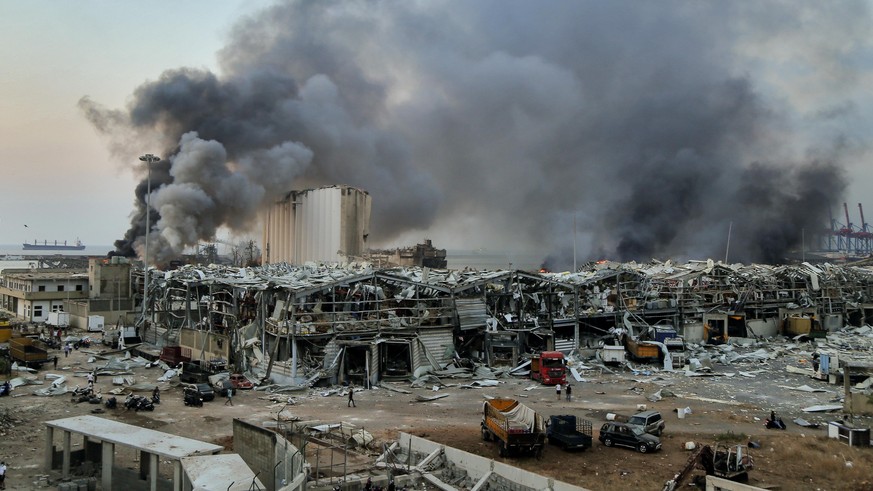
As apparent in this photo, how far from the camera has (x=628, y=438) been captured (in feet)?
53.8

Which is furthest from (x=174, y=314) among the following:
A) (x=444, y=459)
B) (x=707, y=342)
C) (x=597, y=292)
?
(x=707, y=342)

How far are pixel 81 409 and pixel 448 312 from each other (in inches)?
583

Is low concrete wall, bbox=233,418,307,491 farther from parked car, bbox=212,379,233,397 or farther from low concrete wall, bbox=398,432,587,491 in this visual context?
parked car, bbox=212,379,233,397

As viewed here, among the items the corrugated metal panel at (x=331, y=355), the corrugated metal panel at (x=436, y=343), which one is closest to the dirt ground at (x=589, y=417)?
the corrugated metal panel at (x=331, y=355)

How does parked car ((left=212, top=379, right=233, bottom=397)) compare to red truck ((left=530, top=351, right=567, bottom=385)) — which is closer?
parked car ((left=212, top=379, right=233, bottom=397))

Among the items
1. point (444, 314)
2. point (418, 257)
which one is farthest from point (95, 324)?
point (418, 257)

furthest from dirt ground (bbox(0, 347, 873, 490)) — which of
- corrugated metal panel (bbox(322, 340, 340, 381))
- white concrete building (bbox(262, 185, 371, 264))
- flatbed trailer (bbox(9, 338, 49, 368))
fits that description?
white concrete building (bbox(262, 185, 371, 264))

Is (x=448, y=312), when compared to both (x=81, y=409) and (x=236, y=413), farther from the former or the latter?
(x=81, y=409)

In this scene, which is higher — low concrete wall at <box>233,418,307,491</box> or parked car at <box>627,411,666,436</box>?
low concrete wall at <box>233,418,307,491</box>

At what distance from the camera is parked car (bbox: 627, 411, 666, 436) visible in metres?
17.2

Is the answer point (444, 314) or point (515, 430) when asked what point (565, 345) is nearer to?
point (444, 314)

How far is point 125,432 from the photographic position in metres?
13.4

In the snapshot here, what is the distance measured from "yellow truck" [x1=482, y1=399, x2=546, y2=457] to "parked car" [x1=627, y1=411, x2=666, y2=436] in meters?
2.66

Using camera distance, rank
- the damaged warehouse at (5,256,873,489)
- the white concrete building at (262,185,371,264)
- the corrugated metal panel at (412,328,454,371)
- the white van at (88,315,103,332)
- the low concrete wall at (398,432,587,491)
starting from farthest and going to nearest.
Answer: the white concrete building at (262,185,371,264)
the white van at (88,315,103,332)
the corrugated metal panel at (412,328,454,371)
the damaged warehouse at (5,256,873,489)
the low concrete wall at (398,432,587,491)
